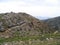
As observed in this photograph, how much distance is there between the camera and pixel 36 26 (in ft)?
210

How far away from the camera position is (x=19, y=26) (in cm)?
6009

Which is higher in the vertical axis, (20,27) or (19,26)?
(19,26)

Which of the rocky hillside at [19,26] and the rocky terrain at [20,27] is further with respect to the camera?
the rocky hillside at [19,26]

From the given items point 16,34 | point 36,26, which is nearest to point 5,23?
point 16,34

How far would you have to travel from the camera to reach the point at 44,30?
215 ft

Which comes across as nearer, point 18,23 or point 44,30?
point 18,23

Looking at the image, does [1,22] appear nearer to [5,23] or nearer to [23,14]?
[5,23]

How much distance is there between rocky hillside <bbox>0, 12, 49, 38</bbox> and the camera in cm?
5859

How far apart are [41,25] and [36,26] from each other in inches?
114

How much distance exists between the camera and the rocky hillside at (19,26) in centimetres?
5859

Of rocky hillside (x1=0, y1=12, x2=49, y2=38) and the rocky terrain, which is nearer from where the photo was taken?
the rocky terrain

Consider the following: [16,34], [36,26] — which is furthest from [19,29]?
[36,26]

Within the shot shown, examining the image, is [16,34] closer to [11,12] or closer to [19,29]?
[19,29]

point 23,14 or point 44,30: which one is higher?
A: point 23,14
